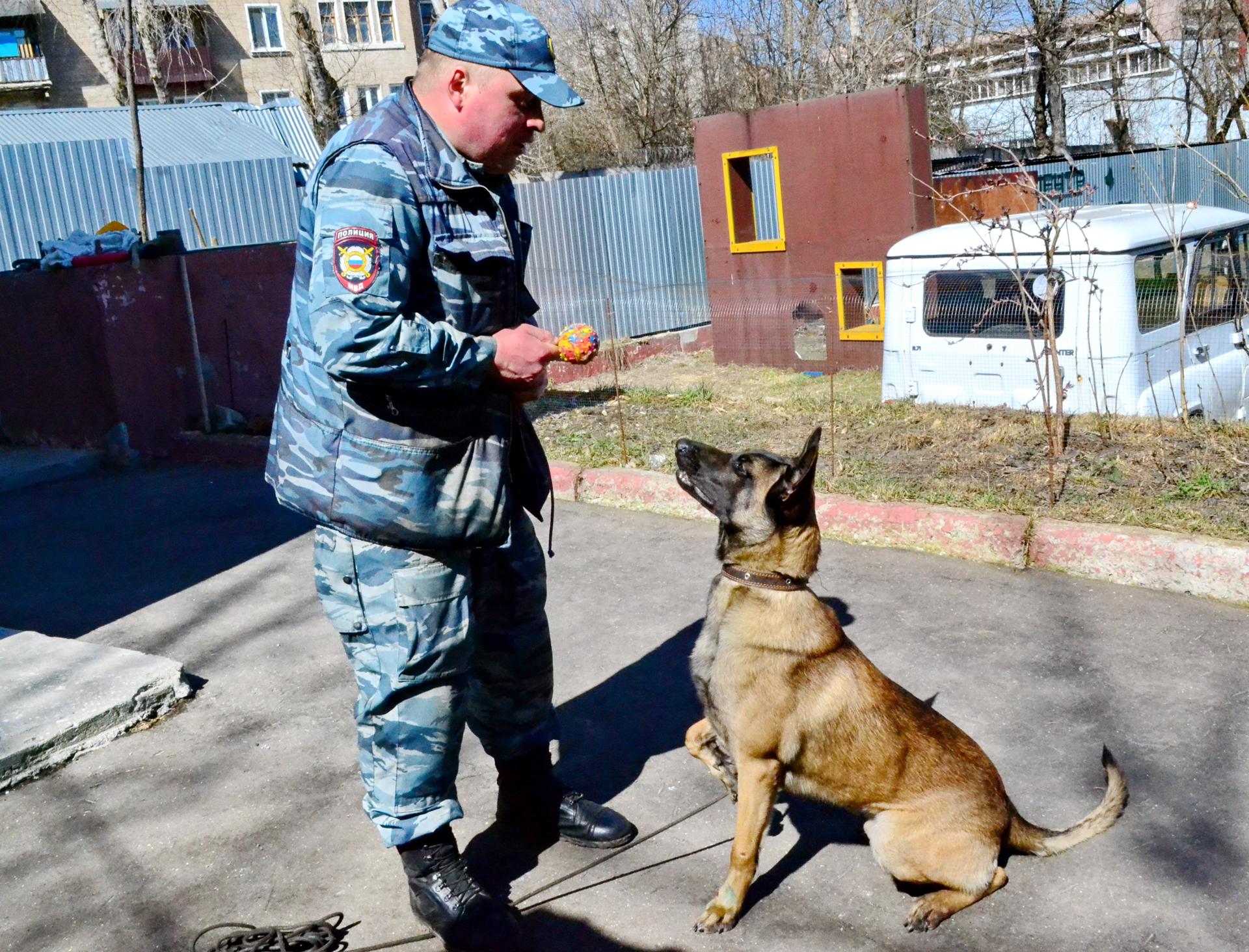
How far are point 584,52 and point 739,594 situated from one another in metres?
23.4

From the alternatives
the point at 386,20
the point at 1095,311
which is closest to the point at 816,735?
the point at 1095,311

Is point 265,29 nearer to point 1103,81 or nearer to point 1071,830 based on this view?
point 1103,81

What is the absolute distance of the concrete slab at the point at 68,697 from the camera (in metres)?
3.63

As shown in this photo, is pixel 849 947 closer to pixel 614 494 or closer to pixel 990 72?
pixel 614 494

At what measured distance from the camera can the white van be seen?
262 inches

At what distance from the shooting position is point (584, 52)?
78.9ft

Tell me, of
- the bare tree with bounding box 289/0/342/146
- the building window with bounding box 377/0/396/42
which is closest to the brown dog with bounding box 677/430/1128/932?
the bare tree with bounding box 289/0/342/146

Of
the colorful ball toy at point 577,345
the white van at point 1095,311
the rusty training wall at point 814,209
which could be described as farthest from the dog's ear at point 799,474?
the rusty training wall at point 814,209

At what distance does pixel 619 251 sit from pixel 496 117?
12790mm

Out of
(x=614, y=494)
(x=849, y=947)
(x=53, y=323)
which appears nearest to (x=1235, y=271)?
(x=614, y=494)

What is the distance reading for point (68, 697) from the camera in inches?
154

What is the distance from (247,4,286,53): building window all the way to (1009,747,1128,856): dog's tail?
49.4m

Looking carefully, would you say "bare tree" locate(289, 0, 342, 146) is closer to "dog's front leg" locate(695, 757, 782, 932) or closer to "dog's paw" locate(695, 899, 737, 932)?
"dog's front leg" locate(695, 757, 782, 932)

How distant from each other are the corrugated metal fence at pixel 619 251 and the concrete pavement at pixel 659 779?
8.93 meters
